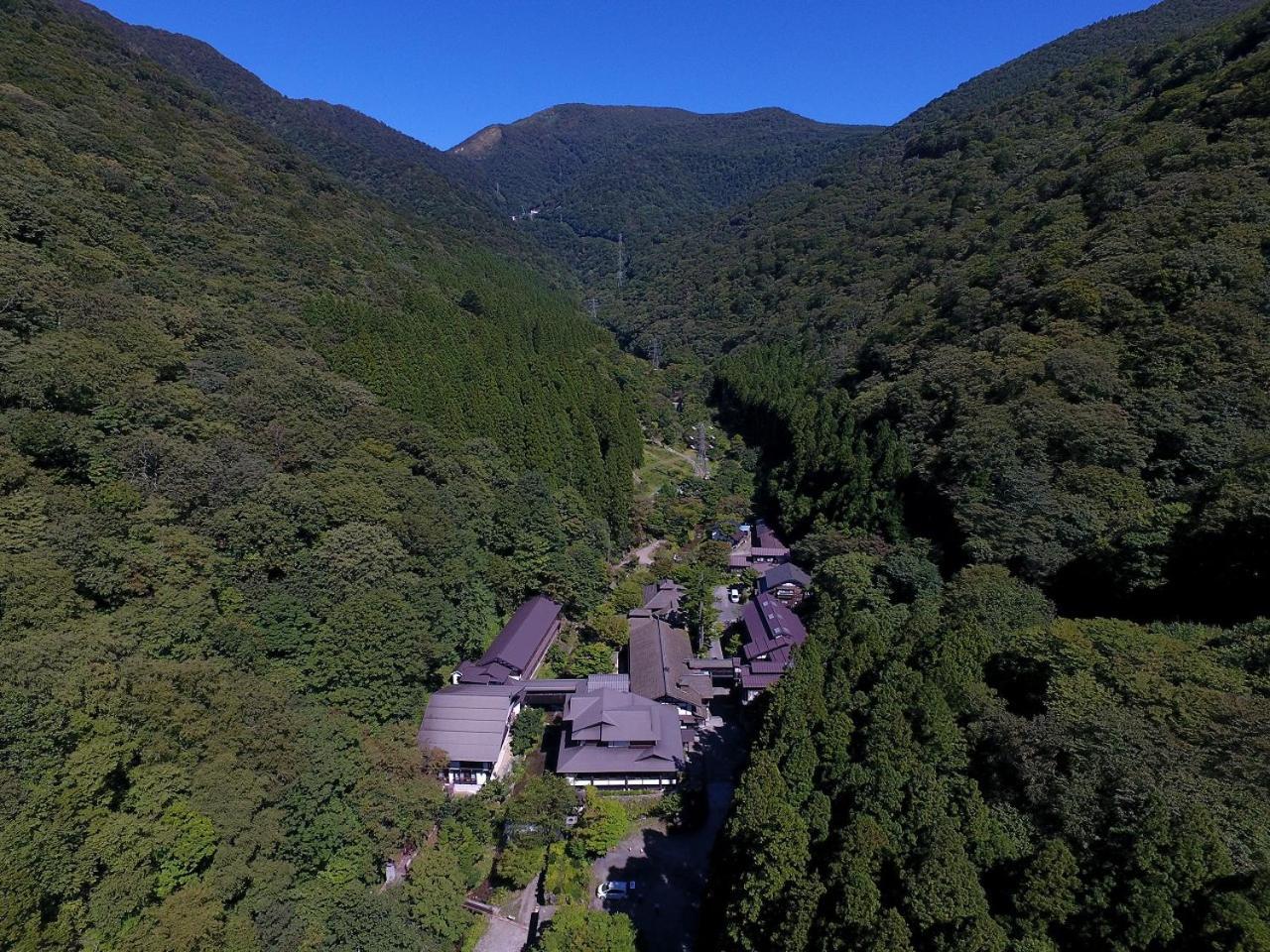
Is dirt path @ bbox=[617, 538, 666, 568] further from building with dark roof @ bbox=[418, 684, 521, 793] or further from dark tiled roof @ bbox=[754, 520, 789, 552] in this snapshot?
building with dark roof @ bbox=[418, 684, 521, 793]

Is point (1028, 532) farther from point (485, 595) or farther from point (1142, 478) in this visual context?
point (485, 595)

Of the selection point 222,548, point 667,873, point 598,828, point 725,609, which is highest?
point 222,548

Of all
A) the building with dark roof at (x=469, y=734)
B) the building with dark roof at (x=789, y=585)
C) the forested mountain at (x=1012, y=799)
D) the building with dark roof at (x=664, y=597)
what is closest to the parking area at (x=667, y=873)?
the forested mountain at (x=1012, y=799)

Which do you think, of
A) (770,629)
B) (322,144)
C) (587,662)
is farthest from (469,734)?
(322,144)

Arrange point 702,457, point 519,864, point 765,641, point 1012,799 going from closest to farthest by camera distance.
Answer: point 1012,799, point 519,864, point 765,641, point 702,457

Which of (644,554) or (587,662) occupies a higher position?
(644,554)

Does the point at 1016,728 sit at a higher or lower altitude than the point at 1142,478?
lower

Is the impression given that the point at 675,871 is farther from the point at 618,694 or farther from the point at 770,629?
the point at 770,629

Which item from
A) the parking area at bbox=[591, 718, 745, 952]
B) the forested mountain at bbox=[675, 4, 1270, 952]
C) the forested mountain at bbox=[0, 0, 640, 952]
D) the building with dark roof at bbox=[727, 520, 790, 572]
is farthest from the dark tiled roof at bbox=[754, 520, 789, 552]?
the parking area at bbox=[591, 718, 745, 952]

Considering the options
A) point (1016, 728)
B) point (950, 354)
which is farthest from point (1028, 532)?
point (950, 354)
